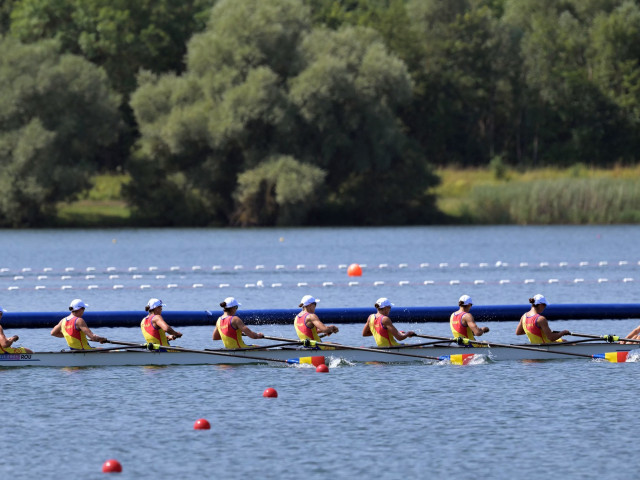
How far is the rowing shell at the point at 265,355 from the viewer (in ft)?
78.0

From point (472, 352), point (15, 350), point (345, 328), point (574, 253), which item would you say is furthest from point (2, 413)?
point (574, 253)

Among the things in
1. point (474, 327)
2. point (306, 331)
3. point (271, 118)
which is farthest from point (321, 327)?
point (271, 118)

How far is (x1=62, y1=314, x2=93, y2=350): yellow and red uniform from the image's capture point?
2378 cm

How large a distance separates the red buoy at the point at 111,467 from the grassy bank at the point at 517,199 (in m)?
54.1

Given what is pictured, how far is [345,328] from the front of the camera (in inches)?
1235

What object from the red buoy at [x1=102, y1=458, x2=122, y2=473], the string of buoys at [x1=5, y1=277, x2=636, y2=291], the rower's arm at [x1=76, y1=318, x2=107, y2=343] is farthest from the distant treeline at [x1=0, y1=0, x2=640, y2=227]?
the red buoy at [x1=102, y1=458, x2=122, y2=473]

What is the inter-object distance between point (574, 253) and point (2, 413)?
1474 inches

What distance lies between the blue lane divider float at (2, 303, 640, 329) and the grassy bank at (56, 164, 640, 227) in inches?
1540

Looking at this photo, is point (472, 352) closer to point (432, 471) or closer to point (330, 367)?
point (330, 367)

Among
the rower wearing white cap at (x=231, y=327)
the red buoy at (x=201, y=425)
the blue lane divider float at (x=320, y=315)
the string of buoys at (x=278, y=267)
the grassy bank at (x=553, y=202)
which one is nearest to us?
the red buoy at (x=201, y=425)

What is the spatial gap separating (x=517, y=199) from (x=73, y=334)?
48605mm

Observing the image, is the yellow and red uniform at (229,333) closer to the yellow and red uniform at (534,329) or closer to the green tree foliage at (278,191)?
the yellow and red uniform at (534,329)

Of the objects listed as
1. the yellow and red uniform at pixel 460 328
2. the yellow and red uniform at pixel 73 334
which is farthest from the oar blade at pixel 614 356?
the yellow and red uniform at pixel 73 334

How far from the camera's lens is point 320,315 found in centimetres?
2872
